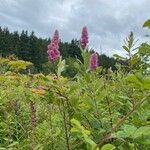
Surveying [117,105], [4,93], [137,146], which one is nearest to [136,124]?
[137,146]

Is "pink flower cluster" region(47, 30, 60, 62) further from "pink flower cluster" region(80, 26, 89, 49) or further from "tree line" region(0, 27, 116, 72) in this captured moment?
"tree line" region(0, 27, 116, 72)

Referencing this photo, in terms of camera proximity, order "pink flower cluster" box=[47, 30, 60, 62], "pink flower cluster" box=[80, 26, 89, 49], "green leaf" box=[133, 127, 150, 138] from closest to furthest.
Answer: "green leaf" box=[133, 127, 150, 138], "pink flower cluster" box=[80, 26, 89, 49], "pink flower cluster" box=[47, 30, 60, 62]

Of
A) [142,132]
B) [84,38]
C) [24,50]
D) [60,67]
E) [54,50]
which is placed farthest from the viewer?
[24,50]

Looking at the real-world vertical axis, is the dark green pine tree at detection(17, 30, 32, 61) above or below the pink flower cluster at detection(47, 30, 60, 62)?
above

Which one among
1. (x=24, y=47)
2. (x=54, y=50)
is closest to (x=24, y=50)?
(x=24, y=47)

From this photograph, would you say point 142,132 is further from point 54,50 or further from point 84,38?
point 54,50

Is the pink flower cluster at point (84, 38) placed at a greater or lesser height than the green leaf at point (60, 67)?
greater

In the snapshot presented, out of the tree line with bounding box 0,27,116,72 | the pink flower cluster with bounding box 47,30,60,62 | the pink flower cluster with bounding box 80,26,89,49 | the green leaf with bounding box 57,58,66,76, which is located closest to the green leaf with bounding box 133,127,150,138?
the green leaf with bounding box 57,58,66,76

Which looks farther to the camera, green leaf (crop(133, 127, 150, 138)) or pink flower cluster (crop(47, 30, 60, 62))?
pink flower cluster (crop(47, 30, 60, 62))

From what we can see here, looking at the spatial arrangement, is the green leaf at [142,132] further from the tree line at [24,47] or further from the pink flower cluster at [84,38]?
the tree line at [24,47]

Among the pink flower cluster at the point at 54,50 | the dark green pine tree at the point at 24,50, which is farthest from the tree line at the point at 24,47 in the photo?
the pink flower cluster at the point at 54,50

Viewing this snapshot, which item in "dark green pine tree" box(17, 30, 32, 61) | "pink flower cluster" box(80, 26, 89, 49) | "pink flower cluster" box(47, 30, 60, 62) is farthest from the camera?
"dark green pine tree" box(17, 30, 32, 61)

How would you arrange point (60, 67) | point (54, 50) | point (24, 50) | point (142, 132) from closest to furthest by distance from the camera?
point (142, 132)
point (60, 67)
point (54, 50)
point (24, 50)

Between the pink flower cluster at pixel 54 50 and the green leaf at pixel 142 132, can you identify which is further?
the pink flower cluster at pixel 54 50
